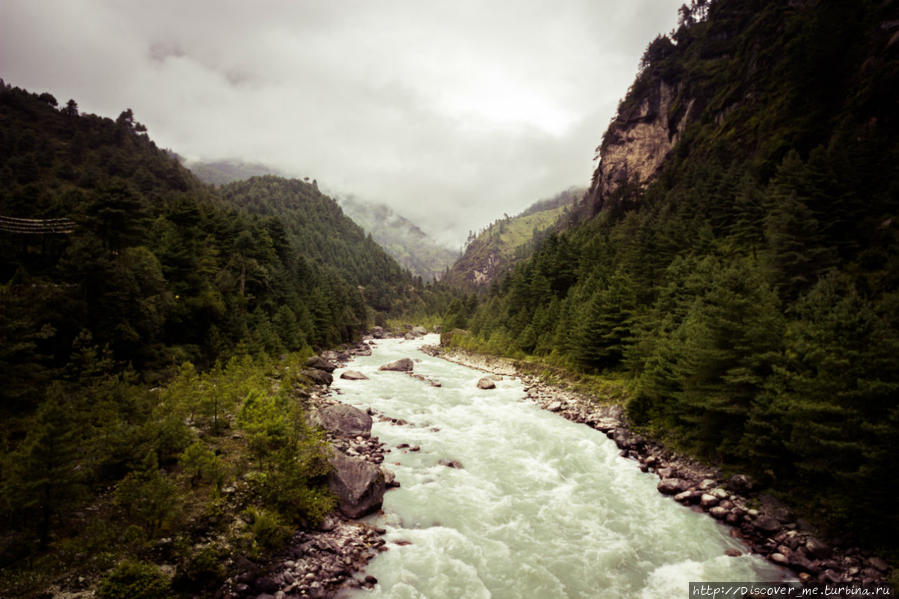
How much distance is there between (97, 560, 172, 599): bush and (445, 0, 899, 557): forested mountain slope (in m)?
23.2

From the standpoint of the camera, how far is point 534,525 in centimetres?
1683

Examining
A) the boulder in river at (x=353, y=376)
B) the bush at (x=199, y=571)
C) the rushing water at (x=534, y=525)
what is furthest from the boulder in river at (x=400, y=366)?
the bush at (x=199, y=571)

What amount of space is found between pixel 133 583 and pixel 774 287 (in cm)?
3772

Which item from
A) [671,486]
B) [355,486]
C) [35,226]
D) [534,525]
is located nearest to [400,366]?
[355,486]

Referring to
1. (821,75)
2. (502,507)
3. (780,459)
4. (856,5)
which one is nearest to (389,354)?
(502,507)

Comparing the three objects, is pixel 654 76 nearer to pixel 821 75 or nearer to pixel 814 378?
pixel 821 75

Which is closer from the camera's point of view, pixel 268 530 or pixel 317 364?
pixel 268 530

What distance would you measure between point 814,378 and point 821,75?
199ft

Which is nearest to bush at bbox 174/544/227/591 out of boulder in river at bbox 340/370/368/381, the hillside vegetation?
the hillside vegetation

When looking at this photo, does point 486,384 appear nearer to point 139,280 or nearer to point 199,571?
point 139,280

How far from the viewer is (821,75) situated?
49469mm

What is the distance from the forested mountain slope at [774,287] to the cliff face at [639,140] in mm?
17377

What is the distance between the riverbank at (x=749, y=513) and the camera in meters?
12.9

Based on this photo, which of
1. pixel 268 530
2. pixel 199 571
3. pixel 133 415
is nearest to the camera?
pixel 199 571
